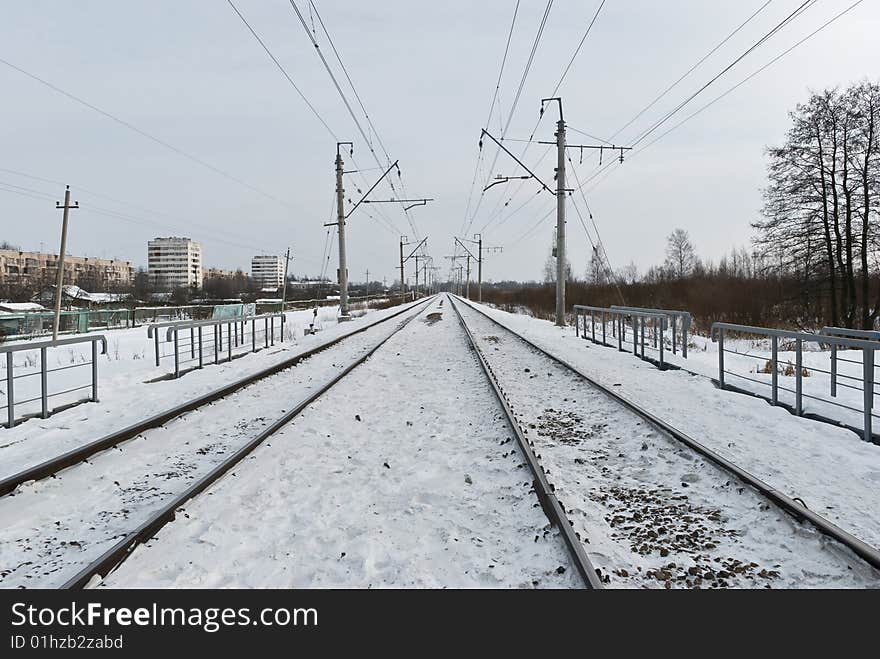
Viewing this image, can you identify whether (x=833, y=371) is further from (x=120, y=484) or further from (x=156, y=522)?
(x=120, y=484)

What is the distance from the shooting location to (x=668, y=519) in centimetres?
405

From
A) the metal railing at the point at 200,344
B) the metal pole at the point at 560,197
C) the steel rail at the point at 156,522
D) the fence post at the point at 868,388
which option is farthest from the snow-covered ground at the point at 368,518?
the metal pole at the point at 560,197

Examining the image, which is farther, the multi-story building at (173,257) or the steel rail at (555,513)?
the multi-story building at (173,257)

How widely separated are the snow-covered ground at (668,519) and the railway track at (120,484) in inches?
121

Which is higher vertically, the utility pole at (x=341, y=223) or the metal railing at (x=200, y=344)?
the utility pole at (x=341, y=223)

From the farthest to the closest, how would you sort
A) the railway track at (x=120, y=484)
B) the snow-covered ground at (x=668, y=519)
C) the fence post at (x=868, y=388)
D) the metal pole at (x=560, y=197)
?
the metal pole at (x=560, y=197), the fence post at (x=868, y=388), the railway track at (x=120, y=484), the snow-covered ground at (x=668, y=519)

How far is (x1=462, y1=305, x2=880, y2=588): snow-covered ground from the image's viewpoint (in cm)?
325

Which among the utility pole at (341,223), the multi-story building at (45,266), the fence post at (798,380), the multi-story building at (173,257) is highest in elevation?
the multi-story building at (173,257)

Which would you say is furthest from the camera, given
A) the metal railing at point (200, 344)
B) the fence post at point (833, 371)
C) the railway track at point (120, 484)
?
the metal railing at point (200, 344)

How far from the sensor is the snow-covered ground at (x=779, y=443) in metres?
4.29

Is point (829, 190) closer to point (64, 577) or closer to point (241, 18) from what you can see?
point (241, 18)

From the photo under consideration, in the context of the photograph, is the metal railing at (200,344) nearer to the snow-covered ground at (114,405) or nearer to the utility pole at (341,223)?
the snow-covered ground at (114,405)

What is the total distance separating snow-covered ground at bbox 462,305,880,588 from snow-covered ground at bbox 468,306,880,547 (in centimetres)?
44
